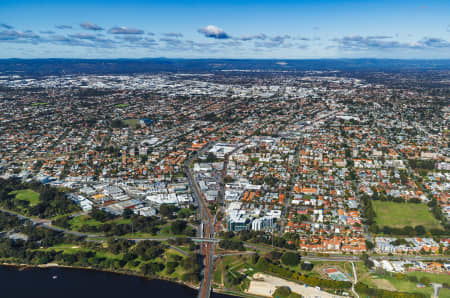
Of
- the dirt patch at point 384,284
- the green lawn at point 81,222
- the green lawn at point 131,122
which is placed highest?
the green lawn at point 131,122

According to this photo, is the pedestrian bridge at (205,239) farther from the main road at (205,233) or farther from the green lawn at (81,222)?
the green lawn at (81,222)

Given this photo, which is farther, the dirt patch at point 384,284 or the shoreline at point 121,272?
the shoreline at point 121,272

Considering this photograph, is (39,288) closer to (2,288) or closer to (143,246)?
(2,288)

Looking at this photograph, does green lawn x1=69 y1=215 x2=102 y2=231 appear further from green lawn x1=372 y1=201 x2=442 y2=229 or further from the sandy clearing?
green lawn x1=372 y1=201 x2=442 y2=229

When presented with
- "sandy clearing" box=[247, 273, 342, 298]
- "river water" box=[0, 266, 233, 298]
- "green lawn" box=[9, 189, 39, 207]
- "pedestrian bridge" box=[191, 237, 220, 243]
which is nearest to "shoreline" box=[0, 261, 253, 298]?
"river water" box=[0, 266, 233, 298]

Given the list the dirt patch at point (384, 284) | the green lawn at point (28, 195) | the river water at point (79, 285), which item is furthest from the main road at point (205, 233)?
the green lawn at point (28, 195)

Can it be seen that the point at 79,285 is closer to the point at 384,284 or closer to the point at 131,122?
the point at 384,284
